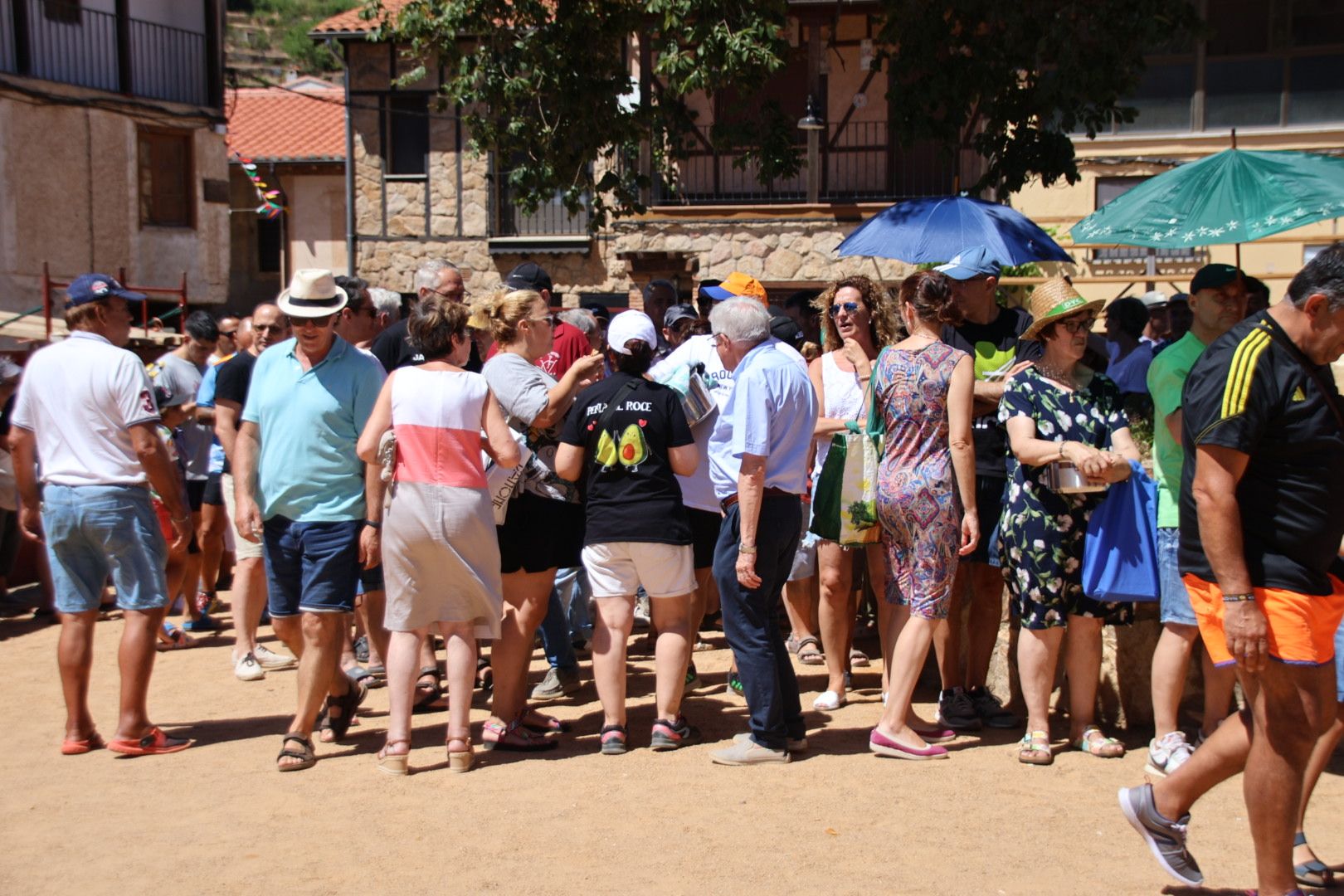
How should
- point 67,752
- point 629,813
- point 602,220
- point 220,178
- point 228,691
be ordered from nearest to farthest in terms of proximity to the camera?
1. point 629,813
2. point 67,752
3. point 228,691
4. point 602,220
5. point 220,178

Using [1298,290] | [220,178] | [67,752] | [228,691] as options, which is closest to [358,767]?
[67,752]

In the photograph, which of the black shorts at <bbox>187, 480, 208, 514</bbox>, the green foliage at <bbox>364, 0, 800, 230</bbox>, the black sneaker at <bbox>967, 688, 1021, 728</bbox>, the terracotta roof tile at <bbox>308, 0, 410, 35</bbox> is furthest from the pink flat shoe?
the terracotta roof tile at <bbox>308, 0, 410, 35</bbox>

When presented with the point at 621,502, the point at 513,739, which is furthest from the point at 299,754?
the point at 621,502

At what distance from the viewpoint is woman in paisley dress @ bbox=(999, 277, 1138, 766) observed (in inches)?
214

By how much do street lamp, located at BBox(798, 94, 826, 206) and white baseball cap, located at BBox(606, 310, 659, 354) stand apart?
A: 13.4m

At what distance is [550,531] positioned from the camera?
601 centimetres

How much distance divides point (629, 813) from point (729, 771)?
0.64 metres

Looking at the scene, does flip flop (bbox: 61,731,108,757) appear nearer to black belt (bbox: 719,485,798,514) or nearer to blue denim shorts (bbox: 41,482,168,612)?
blue denim shorts (bbox: 41,482,168,612)

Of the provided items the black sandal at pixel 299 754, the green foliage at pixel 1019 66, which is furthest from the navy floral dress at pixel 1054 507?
the green foliage at pixel 1019 66

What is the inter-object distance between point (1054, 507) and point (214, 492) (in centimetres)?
568

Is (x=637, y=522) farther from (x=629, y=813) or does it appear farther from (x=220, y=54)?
(x=220, y=54)

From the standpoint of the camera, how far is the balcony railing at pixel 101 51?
20.3 metres

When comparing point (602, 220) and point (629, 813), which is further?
point (602, 220)

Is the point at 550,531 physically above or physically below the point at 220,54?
below
